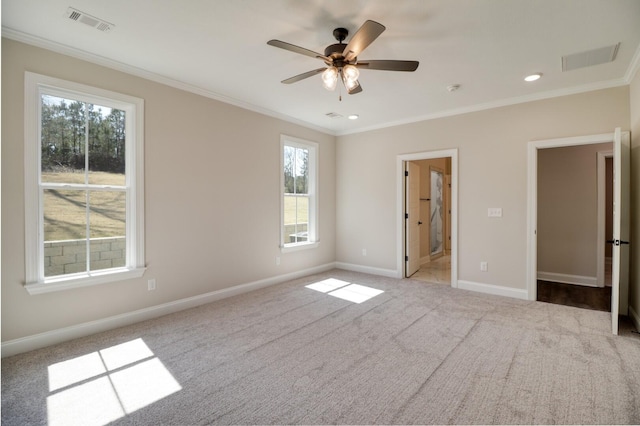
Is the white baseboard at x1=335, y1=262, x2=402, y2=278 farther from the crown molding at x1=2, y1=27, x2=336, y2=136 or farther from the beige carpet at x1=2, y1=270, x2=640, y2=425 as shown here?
the crown molding at x1=2, y1=27, x2=336, y2=136

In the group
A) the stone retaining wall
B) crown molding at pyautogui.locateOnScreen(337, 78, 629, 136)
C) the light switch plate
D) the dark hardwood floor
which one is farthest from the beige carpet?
crown molding at pyautogui.locateOnScreen(337, 78, 629, 136)

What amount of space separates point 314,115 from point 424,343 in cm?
369

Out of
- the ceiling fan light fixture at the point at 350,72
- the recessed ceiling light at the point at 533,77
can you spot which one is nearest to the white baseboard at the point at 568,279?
the recessed ceiling light at the point at 533,77

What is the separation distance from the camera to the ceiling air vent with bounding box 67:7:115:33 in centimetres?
229

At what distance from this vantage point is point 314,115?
16.1 feet

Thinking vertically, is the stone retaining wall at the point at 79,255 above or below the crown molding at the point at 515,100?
below

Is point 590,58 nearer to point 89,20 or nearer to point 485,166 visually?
point 485,166

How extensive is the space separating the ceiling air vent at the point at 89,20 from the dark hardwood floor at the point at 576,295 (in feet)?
18.8

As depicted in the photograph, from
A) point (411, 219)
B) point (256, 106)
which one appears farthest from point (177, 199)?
point (411, 219)

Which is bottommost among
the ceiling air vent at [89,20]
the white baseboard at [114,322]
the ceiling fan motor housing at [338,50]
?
the white baseboard at [114,322]

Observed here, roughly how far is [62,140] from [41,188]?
0.50 meters

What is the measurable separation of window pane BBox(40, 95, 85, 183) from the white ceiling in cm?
54

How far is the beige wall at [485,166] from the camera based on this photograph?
374 cm

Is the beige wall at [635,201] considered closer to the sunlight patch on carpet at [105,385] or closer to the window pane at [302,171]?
the window pane at [302,171]
